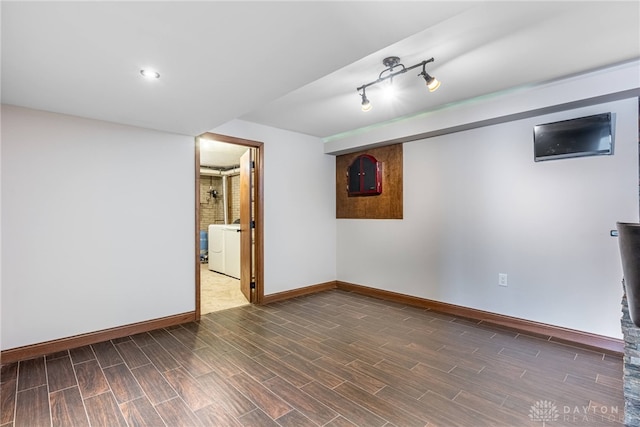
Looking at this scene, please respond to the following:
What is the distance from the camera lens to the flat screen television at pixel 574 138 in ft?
7.93

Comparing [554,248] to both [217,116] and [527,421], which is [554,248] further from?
[217,116]

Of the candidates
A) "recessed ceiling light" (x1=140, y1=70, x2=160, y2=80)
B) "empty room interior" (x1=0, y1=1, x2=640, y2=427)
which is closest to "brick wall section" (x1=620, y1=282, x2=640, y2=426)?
"empty room interior" (x1=0, y1=1, x2=640, y2=427)

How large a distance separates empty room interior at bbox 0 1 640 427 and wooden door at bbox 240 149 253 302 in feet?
0.16

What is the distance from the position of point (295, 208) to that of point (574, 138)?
10.2ft

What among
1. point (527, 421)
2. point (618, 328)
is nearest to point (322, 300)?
point (527, 421)

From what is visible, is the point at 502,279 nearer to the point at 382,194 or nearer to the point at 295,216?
the point at 382,194

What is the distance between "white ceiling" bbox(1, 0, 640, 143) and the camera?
1.25m

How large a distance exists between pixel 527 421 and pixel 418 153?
9.34ft

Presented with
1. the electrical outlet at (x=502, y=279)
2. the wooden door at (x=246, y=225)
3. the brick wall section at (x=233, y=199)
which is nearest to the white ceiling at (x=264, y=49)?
the wooden door at (x=246, y=225)

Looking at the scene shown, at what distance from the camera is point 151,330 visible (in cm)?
289

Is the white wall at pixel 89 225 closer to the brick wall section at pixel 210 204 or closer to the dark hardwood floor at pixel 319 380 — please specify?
the dark hardwood floor at pixel 319 380

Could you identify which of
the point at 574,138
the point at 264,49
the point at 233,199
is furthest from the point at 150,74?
the point at 233,199

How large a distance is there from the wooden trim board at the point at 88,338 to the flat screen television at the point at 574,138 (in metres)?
3.91

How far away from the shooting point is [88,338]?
2.56 meters
